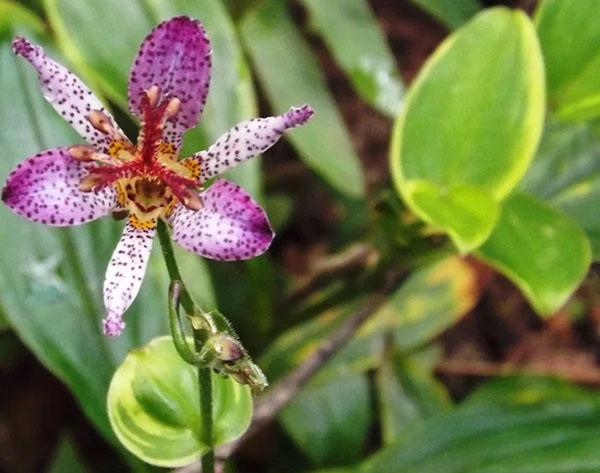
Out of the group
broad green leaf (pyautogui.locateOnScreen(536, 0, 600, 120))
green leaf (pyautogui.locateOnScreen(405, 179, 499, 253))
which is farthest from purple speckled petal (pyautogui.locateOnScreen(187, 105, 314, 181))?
broad green leaf (pyautogui.locateOnScreen(536, 0, 600, 120))

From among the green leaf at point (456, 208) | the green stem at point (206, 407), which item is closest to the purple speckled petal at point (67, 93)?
the green stem at point (206, 407)

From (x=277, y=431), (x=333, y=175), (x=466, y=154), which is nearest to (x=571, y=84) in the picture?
(x=466, y=154)

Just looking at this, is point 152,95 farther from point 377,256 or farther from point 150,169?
point 377,256

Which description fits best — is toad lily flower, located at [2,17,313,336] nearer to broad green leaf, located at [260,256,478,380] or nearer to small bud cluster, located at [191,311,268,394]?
small bud cluster, located at [191,311,268,394]

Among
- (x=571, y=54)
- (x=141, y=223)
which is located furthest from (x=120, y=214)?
(x=571, y=54)

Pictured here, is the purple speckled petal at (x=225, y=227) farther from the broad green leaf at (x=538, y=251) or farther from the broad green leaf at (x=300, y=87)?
the broad green leaf at (x=300, y=87)
